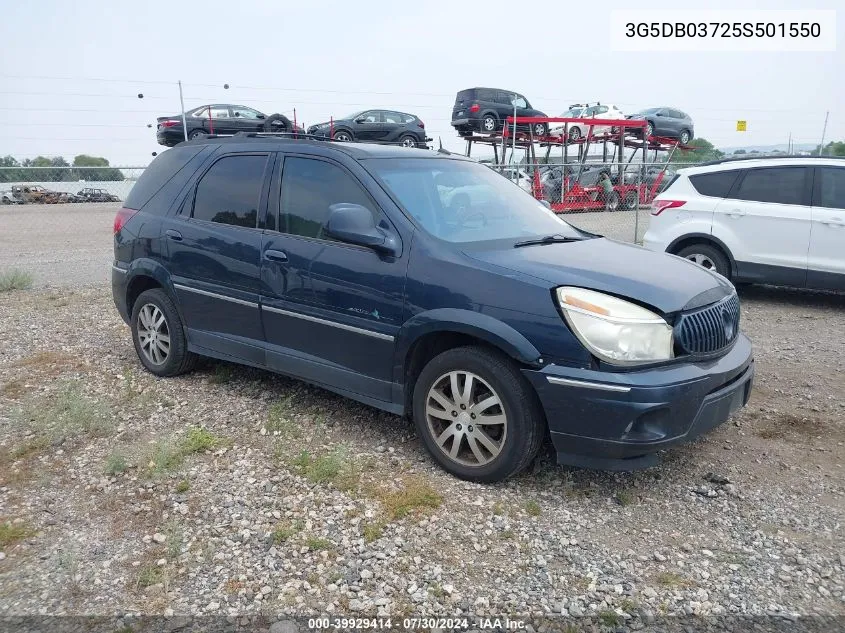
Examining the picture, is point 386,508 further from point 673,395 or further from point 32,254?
point 32,254

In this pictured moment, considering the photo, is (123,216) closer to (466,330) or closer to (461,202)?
(461,202)

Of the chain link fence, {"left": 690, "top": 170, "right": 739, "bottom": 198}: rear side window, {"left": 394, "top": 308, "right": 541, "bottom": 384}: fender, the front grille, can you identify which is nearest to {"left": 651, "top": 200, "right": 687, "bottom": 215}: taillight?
{"left": 690, "top": 170, "right": 739, "bottom": 198}: rear side window

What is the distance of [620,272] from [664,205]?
5470 mm

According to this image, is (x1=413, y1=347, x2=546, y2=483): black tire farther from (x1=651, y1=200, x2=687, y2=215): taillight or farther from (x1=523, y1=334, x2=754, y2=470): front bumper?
(x1=651, y1=200, x2=687, y2=215): taillight

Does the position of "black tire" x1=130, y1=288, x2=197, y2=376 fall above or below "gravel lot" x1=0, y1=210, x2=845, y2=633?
above

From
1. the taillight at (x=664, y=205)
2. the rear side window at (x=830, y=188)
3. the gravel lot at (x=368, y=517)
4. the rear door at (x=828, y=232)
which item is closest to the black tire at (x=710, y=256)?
the taillight at (x=664, y=205)

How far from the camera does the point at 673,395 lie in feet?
10.8

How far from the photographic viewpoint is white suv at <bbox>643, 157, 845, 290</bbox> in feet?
25.0

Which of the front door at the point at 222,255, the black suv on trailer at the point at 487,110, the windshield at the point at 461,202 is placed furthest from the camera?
the black suv on trailer at the point at 487,110

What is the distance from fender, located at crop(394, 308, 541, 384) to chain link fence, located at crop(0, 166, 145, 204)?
536 inches

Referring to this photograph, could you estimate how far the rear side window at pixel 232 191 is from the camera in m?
4.67

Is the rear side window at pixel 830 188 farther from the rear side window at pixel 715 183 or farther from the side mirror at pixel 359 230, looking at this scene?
the side mirror at pixel 359 230

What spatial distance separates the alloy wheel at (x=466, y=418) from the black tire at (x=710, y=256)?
5464 mm

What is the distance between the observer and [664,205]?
864 centimetres
